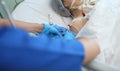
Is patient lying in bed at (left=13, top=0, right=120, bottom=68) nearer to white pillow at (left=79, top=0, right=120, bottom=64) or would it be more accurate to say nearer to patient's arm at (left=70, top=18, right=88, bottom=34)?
white pillow at (left=79, top=0, right=120, bottom=64)

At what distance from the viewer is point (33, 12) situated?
1.96 metres

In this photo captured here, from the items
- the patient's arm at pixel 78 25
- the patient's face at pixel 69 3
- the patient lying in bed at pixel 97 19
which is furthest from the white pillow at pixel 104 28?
the patient's face at pixel 69 3

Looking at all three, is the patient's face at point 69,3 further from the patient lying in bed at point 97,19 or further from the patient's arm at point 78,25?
the patient's arm at point 78,25

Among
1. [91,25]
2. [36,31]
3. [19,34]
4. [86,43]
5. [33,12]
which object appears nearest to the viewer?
[19,34]

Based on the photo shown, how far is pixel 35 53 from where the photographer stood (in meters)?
0.67

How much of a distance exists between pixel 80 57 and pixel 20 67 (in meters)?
0.21

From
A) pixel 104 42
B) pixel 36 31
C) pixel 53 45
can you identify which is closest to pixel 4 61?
pixel 53 45

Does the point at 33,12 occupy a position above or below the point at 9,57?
above

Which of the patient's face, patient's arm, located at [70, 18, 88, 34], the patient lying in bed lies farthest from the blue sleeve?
the patient's face

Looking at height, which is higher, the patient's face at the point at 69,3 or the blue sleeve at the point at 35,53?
the patient's face at the point at 69,3

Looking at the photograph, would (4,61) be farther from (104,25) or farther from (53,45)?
(104,25)

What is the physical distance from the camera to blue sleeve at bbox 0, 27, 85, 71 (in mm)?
647

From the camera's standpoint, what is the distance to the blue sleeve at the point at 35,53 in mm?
647

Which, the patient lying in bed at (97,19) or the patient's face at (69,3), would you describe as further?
the patient's face at (69,3)
